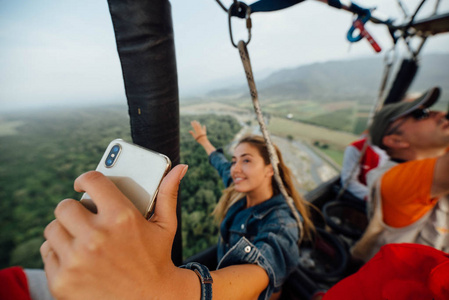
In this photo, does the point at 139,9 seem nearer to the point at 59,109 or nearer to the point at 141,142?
the point at 141,142

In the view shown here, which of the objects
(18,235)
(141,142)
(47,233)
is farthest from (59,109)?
(47,233)

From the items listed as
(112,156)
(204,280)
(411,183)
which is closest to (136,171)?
(112,156)

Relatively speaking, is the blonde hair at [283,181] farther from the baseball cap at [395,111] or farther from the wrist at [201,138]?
the baseball cap at [395,111]

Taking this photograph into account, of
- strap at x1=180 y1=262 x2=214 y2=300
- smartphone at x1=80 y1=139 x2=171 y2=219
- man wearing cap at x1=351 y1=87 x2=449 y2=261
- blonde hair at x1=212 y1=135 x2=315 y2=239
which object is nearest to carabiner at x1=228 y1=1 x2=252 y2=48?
smartphone at x1=80 y1=139 x2=171 y2=219

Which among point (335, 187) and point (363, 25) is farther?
point (335, 187)

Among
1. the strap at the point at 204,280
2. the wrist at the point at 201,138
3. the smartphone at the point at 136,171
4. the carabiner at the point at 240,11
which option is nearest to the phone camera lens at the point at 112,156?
the smartphone at the point at 136,171

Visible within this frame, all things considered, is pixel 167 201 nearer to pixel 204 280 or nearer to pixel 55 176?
pixel 204 280

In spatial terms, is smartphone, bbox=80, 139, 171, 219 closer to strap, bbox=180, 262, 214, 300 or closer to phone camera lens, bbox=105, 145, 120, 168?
phone camera lens, bbox=105, 145, 120, 168
